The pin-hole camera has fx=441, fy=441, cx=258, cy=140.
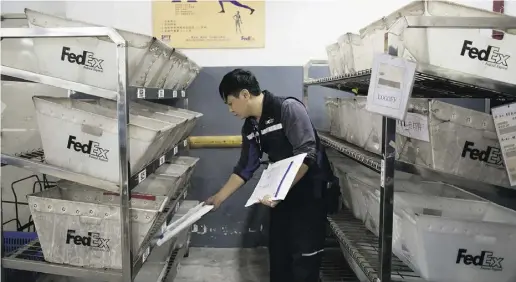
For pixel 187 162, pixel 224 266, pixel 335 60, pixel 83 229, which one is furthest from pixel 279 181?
pixel 224 266

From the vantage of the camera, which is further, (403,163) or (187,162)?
(187,162)

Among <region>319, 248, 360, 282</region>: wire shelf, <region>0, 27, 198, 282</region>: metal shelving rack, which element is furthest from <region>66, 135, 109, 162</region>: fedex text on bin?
<region>319, 248, 360, 282</region>: wire shelf

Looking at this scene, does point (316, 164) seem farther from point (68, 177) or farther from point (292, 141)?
point (68, 177)

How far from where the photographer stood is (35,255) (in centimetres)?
232

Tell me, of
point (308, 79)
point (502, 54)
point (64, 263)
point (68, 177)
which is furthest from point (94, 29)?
point (308, 79)

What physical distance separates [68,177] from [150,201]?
1.55ft

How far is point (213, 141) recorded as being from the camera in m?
3.94

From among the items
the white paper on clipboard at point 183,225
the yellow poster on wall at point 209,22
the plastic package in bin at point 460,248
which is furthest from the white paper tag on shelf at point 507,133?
the yellow poster on wall at point 209,22

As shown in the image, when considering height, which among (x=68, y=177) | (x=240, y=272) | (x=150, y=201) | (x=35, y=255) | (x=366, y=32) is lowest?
(x=240, y=272)

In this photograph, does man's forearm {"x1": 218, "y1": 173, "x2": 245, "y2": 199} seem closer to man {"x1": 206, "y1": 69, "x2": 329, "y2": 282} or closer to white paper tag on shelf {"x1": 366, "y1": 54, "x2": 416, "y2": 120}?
man {"x1": 206, "y1": 69, "x2": 329, "y2": 282}

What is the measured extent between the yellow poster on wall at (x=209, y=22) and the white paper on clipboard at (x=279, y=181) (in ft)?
5.85

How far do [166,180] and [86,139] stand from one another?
3.07ft

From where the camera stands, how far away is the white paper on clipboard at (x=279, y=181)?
2162mm

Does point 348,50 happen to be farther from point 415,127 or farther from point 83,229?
point 83,229
